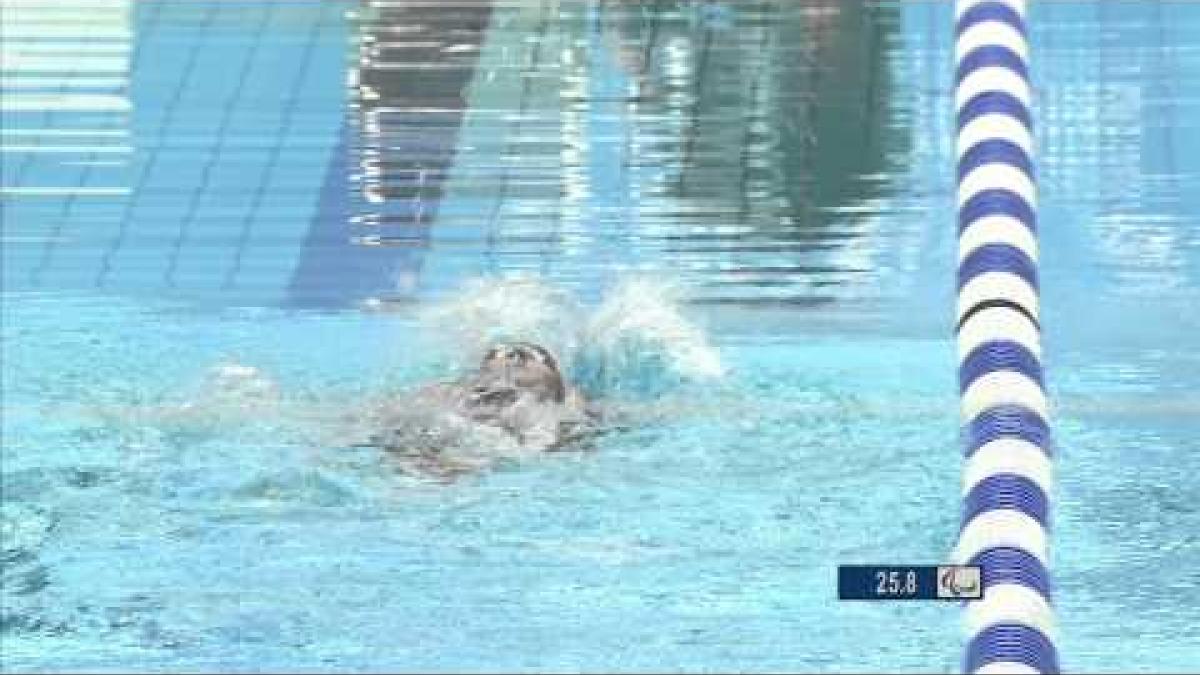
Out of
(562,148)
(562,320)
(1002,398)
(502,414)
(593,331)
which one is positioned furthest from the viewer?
(562,148)

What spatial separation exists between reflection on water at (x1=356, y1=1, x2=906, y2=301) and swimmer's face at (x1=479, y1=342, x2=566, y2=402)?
3.15 feet

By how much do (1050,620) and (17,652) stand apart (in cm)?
256

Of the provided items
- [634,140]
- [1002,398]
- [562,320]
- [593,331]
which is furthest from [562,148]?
[1002,398]

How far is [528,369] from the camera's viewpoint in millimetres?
7867

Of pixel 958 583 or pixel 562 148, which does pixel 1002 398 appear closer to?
pixel 958 583

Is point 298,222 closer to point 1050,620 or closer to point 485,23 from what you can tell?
point 485,23

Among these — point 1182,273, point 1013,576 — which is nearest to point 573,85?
point 1182,273

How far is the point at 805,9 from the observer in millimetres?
10828

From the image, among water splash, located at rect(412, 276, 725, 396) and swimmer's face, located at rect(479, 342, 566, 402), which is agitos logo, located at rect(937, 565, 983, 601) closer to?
swimmer's face, located at rect(479, 342, 566, 402)

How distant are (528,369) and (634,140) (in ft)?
6.83

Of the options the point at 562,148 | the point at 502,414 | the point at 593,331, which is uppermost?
the point at 562,148

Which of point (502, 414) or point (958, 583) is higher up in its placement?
point (502, 414)

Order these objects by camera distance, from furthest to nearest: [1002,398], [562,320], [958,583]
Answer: [562,320] → [1002,398] → [958,583]

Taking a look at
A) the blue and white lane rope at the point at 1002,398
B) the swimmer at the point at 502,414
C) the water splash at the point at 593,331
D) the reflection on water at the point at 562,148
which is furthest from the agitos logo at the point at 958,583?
the reflection on water at the point at 562,148
